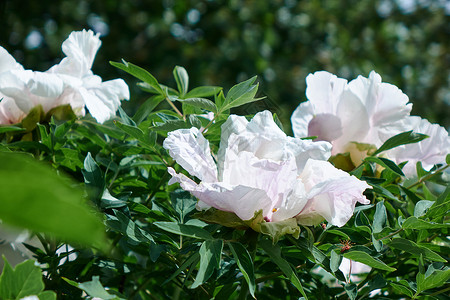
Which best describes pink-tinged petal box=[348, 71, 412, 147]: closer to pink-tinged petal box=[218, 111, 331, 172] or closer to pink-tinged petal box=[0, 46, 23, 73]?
pink-tinged petal box=[218, 111, 331, 172]

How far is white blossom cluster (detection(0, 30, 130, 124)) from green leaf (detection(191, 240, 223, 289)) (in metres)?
0.17

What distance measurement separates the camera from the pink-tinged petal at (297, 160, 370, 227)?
1.06 ft

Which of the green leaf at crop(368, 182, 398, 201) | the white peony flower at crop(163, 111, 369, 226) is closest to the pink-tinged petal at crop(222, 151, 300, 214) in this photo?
the white peony flower at crop(163, 111, 369, 226)

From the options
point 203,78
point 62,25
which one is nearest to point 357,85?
point 203,78

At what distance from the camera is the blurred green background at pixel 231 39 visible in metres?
2.97

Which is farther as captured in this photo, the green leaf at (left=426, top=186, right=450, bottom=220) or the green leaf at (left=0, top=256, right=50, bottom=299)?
the green leaf at (left=426, top=186, right=450, bottom=220)

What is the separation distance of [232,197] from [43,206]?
22cm

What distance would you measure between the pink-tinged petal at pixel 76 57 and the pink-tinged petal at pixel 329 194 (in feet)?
0.77

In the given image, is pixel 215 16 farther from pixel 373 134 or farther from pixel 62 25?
pixel 373 134

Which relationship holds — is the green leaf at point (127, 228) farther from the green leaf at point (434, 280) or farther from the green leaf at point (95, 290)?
the green leaf at point (434, 280)

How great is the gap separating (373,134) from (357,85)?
0.15 ft

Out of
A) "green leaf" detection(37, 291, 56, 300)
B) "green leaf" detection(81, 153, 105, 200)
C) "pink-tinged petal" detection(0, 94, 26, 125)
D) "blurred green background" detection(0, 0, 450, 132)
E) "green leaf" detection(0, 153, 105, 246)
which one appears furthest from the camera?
"blurred green background" detection(0, 0, 450, 132)

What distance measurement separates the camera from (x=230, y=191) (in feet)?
1.03

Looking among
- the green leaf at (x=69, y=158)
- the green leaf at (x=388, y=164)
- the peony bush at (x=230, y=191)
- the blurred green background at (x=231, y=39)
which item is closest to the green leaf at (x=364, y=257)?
the peony bush at (x=230, y=191)
